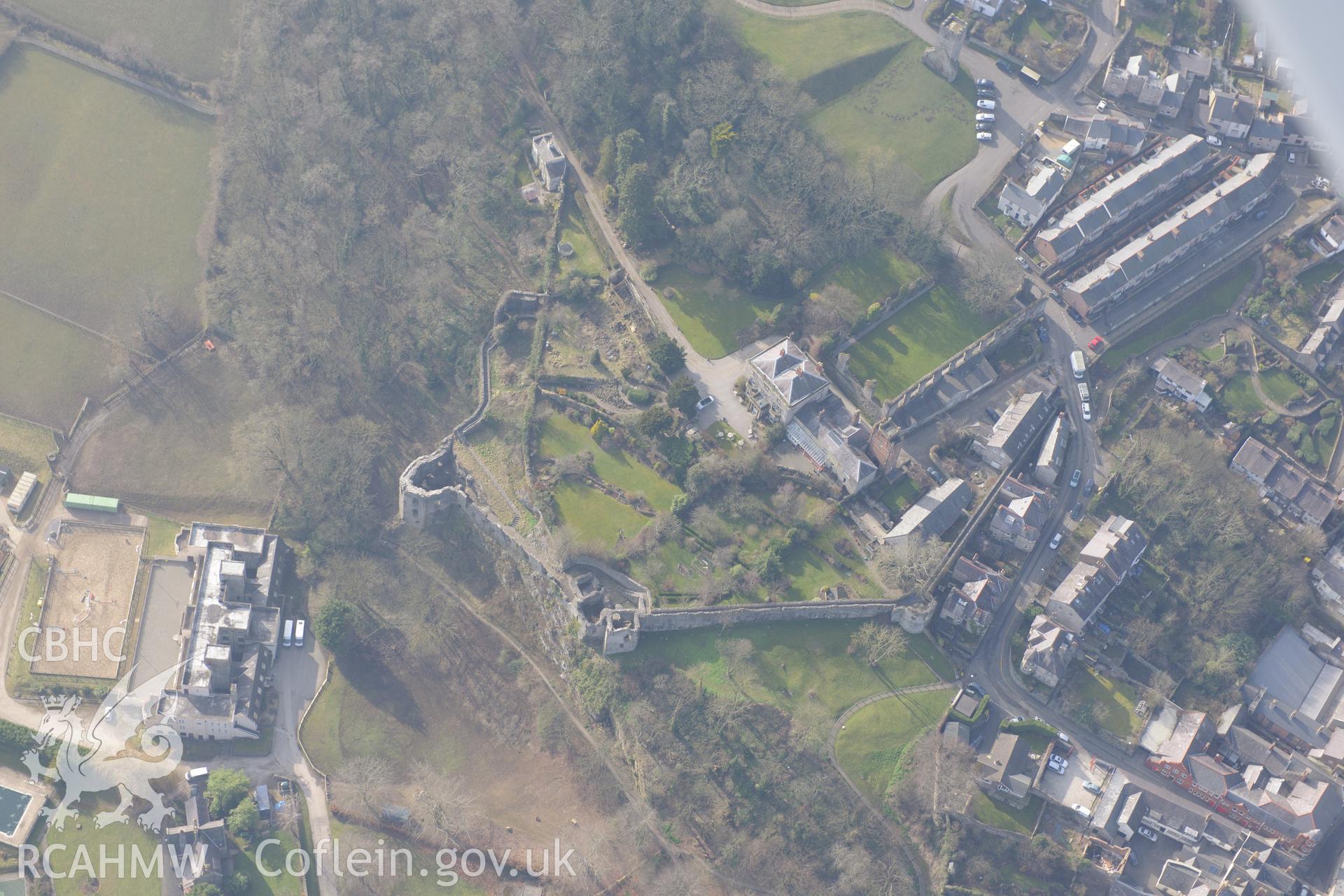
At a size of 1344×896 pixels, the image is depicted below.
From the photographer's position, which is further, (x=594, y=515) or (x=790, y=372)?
(x=790, y=372)

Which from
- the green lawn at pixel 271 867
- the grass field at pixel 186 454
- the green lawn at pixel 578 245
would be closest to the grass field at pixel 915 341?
the green lawn at pixel 578 245

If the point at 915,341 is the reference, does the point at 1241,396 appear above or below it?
above

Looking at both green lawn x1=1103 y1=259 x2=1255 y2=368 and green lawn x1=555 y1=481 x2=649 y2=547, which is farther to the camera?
green lawn x1=1103 y1=259 x2=1255 y2=368

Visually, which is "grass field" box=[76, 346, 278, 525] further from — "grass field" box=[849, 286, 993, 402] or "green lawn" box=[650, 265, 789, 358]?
"grass field" box=[849, 286, 993, 402]

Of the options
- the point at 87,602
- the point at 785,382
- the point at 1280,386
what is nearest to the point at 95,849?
the point at 87,602

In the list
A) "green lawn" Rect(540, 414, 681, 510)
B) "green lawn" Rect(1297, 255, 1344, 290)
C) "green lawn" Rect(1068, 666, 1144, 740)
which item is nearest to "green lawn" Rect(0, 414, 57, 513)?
"green lawn" Rect(540, 414, 681, 510)

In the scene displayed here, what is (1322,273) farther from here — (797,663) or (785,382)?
(797,663)
